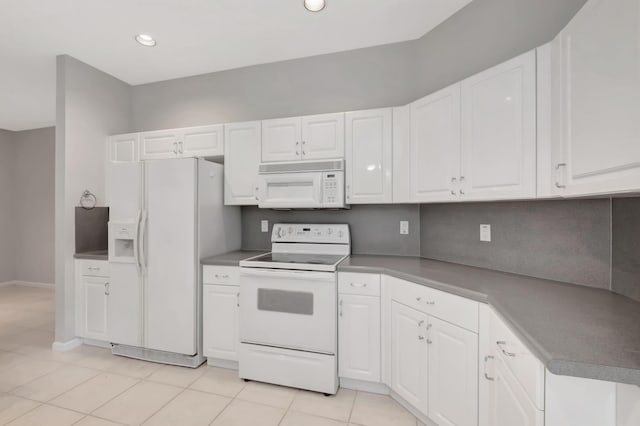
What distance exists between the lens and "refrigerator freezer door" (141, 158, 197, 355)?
249 cm

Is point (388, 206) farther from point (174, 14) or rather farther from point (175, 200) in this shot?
point (174, 14)

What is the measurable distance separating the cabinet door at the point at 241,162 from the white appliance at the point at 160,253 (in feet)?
0.45

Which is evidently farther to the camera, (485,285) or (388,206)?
(388,206)

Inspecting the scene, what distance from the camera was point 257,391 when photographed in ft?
7.18

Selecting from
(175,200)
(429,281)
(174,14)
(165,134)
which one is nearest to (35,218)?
(165,134)

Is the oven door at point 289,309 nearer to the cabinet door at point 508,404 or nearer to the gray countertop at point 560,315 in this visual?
the gray countertop at point 560,315

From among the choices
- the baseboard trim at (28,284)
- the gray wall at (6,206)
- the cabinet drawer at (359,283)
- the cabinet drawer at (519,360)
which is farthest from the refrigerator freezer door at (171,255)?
the gray wall at (6,206)

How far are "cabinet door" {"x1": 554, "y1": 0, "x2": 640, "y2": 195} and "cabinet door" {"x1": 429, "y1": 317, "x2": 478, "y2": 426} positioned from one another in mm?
899

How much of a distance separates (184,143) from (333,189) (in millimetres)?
1682

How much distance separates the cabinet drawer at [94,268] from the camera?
9.12 feet

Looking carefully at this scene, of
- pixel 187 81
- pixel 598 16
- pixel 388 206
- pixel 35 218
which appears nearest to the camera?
pixel 598 16

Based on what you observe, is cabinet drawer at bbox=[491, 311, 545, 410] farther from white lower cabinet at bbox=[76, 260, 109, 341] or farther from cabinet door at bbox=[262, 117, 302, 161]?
white lower cabinet at bbox=[76, 260, 109, 341]

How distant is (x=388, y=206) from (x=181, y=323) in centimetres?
209

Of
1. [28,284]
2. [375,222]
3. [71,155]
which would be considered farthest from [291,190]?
[28,284]
